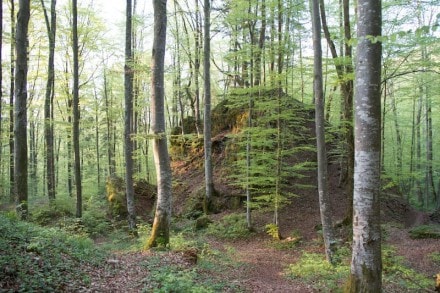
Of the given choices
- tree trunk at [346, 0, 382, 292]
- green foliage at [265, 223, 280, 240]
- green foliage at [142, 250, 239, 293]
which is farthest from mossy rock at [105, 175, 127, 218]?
tree trunk at [346, 0, 382, 292]

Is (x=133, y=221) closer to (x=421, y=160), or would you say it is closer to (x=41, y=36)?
(x=41, y=36)

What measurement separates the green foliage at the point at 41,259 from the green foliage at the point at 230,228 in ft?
22.2

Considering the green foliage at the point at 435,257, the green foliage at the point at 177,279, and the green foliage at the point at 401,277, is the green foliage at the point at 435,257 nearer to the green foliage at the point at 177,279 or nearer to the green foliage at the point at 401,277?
the green foliage at the point at 401,277

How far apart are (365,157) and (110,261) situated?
212 inches

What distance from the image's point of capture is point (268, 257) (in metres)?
10.6

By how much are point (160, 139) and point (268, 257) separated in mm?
5520

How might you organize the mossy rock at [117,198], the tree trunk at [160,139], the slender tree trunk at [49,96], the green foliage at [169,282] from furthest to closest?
1. the slender tree trunk at [49,96]
2. the mossy rock at [117,198]
3. the tree trunk at [160,139]
4. the green foliage at [169,282]

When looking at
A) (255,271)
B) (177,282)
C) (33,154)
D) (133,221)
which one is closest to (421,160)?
(255,271)

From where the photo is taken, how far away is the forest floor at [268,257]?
6.00 m

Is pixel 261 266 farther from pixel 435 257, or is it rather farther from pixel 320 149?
pixel 435 257

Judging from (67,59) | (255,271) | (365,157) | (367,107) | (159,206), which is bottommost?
(255,271)

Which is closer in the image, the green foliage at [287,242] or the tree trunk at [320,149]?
the tree trunk at [320,149]

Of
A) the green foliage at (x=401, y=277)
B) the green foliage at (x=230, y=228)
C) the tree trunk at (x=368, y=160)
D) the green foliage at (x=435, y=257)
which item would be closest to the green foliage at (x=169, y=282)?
the tree trunk at (x=368, y=160)

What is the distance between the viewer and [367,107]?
4734 millimetres
